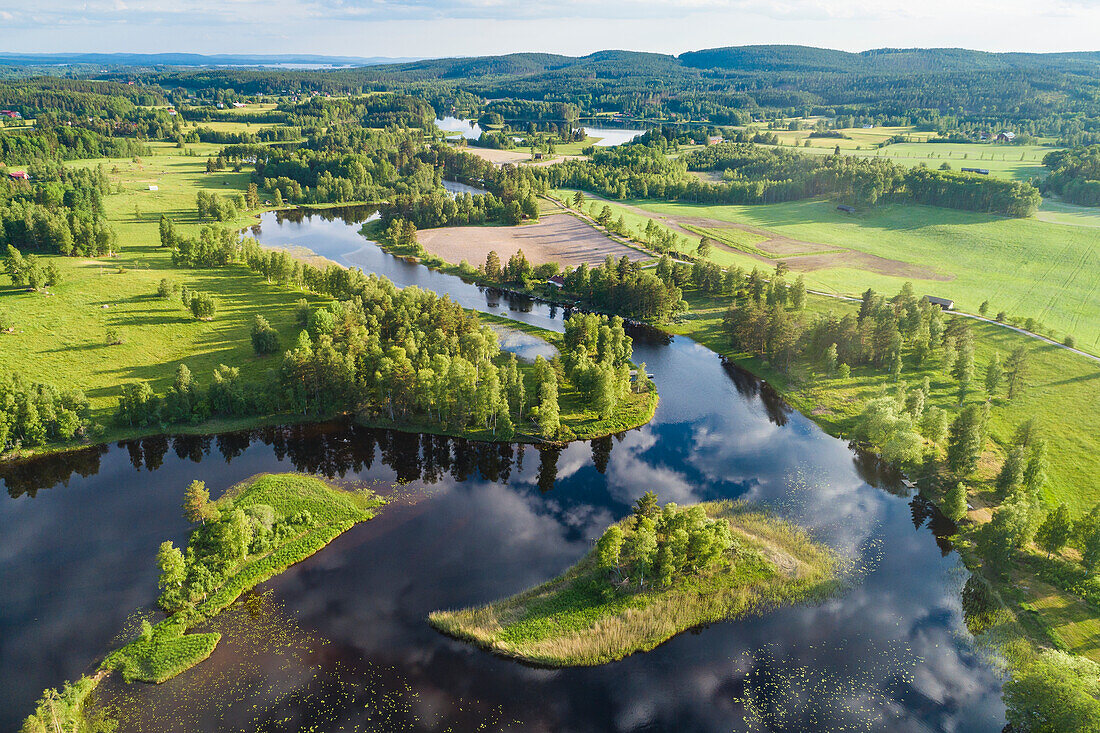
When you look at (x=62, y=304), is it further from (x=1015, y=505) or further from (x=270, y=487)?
(x=1015, y=505)

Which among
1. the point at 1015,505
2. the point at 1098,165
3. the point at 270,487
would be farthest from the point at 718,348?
the point at 1098,165

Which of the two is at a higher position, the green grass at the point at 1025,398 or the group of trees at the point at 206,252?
the group of trees at the point at 206,252

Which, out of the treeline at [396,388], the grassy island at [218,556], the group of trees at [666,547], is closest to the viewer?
the grassy island at [218,556]

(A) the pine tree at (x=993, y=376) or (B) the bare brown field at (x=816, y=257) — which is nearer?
(A) the pine tree at (x=993, y=376)

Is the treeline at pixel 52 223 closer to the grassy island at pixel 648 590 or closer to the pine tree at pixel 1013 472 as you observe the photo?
the grassy island at pixel 648 590

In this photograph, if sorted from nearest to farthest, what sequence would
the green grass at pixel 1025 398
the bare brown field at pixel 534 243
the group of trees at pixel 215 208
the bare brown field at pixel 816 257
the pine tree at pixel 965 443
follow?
the pine tree at pixel 965 443 < the green grass at pixel 1025 398 < the bare brown field at pixel 816 257 < the bare brown field at pixel 534 243 < the group of trees at pixel 215 208

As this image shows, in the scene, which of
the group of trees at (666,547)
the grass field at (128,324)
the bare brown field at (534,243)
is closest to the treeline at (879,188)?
the bare brown field at (534,243)

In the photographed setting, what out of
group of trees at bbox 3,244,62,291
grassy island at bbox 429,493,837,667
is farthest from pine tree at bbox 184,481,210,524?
group of trees at bbox 3,244,62,291
